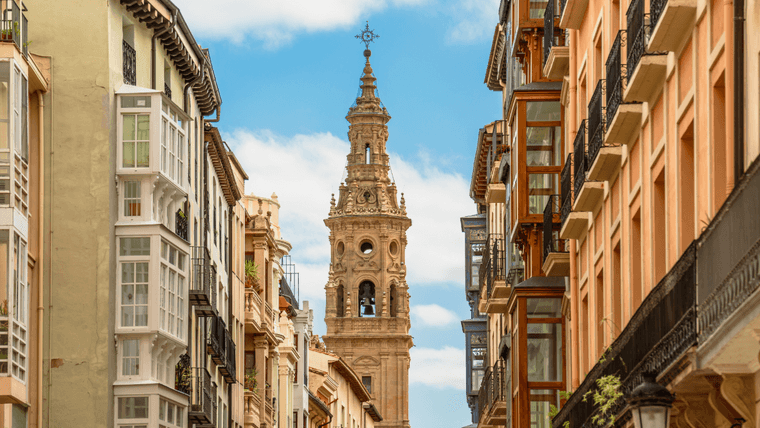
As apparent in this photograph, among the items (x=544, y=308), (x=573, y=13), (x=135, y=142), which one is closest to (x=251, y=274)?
(x=135, y=142)

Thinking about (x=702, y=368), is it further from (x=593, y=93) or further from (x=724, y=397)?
(x=593, y=93)

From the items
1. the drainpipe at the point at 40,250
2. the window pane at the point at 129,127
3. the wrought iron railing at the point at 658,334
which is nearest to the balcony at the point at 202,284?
the window pane at the point at 129,127

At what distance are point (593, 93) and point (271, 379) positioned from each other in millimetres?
38061

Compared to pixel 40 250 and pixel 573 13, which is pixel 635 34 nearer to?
pixel 573 13

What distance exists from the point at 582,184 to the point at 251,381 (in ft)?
106

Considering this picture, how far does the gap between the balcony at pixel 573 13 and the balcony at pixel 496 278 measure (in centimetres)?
1350

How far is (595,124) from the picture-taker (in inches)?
933

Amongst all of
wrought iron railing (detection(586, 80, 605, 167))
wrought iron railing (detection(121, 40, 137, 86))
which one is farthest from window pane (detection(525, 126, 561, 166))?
wrought iron railing (detection(121, 40, 137, 86))

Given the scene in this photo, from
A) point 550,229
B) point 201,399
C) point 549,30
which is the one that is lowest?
point 201,399

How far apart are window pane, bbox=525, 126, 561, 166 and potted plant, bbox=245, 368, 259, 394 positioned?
24.5 meters

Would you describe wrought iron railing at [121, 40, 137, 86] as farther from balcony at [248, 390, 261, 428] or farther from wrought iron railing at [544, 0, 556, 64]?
balcony at [248, 390, 261, 428]

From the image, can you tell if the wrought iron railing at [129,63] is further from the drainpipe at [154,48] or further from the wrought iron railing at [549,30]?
the wrought iron railing at [549,30]

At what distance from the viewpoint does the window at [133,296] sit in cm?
3331

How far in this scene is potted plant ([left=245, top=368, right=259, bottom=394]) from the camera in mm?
55237
